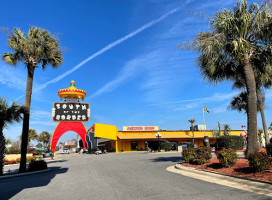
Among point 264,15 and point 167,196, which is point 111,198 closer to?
point 167,196

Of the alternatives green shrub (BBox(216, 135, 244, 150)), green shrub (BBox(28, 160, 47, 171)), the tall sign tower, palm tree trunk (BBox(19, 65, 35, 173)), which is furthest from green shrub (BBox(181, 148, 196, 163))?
the tall sign tower

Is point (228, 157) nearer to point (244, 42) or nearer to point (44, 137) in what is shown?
point (244, 42)

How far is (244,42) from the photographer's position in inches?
422

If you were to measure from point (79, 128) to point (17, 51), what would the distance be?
3414 centimetres

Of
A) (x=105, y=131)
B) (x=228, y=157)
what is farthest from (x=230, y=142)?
(x=105, y=131)

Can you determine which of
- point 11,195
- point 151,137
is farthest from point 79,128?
point 11,195

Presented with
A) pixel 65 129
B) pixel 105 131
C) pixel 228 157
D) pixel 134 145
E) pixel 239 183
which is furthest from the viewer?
pixel 65 129

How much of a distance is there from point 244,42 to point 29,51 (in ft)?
45.8

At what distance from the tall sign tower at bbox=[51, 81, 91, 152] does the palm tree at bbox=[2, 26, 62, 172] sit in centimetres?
3143

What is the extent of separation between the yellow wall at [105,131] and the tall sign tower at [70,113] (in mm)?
6298

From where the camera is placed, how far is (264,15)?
1053cm

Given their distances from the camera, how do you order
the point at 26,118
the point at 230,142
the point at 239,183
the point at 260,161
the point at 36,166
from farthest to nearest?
the point at 230,142, the point at 36,166, the point at 26,118, the point at 260,161, the point at 239,183

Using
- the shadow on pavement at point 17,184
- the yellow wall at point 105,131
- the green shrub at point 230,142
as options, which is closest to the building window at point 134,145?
the yellow wall at point 105,131

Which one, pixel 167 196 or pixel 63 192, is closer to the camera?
pixel 167 196
